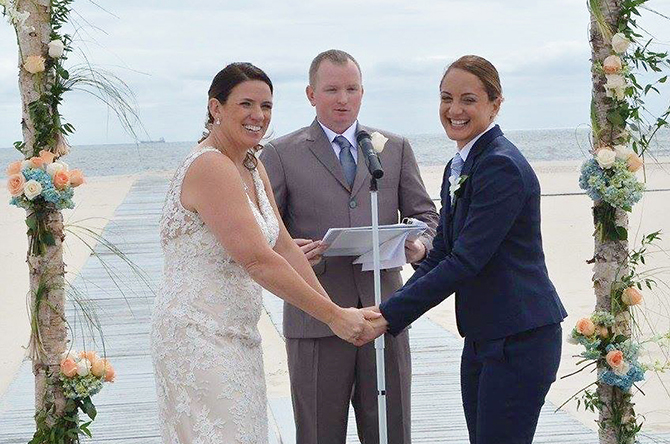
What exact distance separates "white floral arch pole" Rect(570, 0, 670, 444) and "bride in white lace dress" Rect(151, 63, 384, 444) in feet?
4.28

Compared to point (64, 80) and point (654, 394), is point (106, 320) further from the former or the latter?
point (64, 80)

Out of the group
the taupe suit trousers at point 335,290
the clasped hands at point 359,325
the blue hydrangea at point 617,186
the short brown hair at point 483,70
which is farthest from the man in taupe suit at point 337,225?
the short brown hair at point 483,70

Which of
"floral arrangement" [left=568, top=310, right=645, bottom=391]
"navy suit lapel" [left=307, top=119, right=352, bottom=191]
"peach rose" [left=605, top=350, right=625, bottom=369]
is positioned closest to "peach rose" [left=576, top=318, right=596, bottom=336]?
"floral arrangement" [left=568, top=310, right=645, bottom=391]

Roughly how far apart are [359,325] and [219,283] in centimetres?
57

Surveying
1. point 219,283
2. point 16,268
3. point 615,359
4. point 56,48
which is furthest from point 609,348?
point 16,268

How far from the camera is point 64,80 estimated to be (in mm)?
3969

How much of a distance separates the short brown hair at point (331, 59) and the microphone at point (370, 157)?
442 millimetres

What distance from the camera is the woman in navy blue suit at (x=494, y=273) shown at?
10.4 feet

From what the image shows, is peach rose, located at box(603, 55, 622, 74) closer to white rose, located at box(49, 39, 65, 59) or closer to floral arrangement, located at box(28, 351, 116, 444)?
white rose, located at box(49, 39, 65, 59)

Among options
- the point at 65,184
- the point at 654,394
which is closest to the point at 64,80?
the point at 65,184

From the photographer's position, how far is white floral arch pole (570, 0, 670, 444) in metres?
4.02

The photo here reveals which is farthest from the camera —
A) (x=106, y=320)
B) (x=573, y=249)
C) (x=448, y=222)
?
(x=573, y=249)

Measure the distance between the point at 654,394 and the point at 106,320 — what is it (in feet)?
15.0

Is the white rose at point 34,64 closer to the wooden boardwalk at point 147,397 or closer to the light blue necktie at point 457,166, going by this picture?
the light blue necktie at point 457,166
